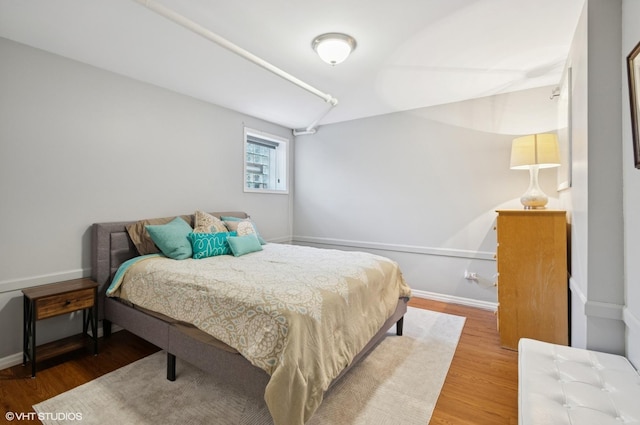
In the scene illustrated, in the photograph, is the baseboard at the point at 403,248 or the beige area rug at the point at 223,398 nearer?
the beige area rug at the point at 223,398

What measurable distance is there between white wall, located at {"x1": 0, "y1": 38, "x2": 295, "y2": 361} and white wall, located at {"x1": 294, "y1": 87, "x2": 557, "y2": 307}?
2015 millimetres

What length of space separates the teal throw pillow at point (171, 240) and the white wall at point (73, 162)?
481 mm

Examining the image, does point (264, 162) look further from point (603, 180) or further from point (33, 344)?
point (603, 180)

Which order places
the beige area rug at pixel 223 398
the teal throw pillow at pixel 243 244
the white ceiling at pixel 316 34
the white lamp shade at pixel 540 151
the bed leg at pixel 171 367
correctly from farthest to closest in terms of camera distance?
the teal throw pillow at pixel 243 244
the white lamp shade at pixel 540 151
the bed leg at pixel 171 367
the white ceiling at pixel 316 34
the beige area rug at pixel 223 398

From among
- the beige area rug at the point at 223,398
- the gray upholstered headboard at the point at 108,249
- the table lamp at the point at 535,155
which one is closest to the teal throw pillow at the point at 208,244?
the gray upholstered headboard at the point at 108,249

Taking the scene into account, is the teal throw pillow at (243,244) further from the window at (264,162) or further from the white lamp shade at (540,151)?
the white lamp shade at (540,151)

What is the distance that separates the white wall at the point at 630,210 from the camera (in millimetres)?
1363

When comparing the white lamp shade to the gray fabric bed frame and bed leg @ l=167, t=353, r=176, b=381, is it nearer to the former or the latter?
the gray fabric bed frame

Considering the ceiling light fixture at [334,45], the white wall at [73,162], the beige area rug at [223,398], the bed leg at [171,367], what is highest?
the ceiling light fixture at [334,45]

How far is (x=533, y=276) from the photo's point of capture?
2408mm

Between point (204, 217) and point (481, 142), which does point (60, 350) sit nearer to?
point (204, 217)

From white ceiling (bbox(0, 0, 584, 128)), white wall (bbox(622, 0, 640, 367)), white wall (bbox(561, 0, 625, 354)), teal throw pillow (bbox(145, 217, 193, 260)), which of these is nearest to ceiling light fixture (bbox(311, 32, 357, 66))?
white ceiling (bbox(0, 0, 584, 128))

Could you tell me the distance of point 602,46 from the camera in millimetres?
1607

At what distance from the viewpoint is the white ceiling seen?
6.15 ft
